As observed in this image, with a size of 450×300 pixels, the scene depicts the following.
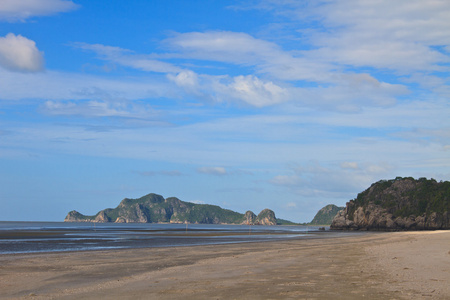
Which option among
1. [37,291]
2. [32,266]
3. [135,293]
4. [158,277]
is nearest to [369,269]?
[158,277]

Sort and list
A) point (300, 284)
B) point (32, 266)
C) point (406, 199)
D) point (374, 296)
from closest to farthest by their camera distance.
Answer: point (374, 296) → point (300, 284) → point (32, 266) → point (406, 199)

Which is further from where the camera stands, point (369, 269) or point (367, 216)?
point (367, 216)

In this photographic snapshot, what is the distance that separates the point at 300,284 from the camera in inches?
682

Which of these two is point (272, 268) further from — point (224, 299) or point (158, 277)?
point (224, 299)

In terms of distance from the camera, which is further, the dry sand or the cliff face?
the cliff face

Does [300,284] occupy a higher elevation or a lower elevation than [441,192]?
lower

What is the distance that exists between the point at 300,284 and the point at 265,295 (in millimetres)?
2912

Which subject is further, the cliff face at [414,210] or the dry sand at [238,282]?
the cliff face at [414,210]

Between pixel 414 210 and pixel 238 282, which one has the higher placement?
pixel 414 210

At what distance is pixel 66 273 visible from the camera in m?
24.0

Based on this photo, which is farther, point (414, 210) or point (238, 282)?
point (414, 210)

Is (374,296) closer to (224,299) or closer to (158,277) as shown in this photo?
(224,299)

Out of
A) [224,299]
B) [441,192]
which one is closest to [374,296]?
[224,299]

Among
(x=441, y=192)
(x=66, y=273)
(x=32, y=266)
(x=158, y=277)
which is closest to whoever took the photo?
(x=158, y=277)
